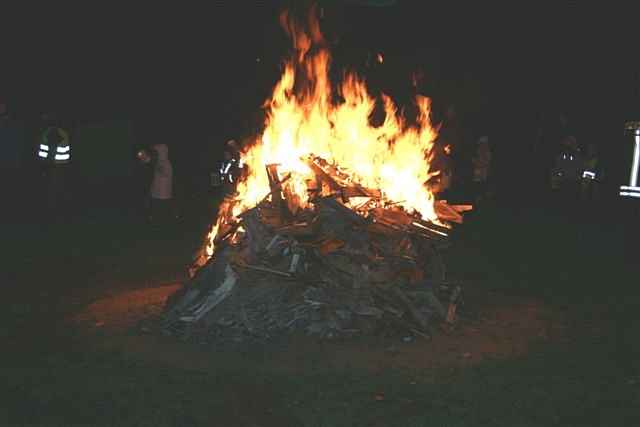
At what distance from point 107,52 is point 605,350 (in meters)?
19.8

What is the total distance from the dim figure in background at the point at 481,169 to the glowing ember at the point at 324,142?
11.8 meters

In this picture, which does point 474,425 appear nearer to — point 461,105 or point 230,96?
point 230,96

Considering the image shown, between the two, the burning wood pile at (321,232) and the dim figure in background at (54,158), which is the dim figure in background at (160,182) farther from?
the burning wood pile at (321,232)

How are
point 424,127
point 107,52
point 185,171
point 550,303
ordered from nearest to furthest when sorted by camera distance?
1. point 550,303
2. point 424,127
3. point 107,52
4. point 185,171

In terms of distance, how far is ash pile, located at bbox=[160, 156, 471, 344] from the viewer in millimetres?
9031

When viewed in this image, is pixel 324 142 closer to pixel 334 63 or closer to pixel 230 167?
pixel 230 167

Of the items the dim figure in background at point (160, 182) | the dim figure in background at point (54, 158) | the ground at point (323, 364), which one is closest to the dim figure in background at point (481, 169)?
the dim figure in background at point (160, 182)

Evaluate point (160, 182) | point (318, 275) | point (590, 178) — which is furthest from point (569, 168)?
point (318, 275)

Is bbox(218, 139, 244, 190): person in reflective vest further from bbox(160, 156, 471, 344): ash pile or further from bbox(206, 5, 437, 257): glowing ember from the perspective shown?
bbox(160, 156, 471, 344): ash pile

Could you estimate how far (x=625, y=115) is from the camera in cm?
3078

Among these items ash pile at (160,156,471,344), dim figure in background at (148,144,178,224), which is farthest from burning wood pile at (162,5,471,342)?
dim figure in background at (148,144,178,224)

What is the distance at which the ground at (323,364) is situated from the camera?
681 cm

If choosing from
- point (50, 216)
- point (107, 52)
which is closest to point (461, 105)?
point (107, 52)

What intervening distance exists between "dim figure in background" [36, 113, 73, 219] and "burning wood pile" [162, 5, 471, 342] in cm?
864
